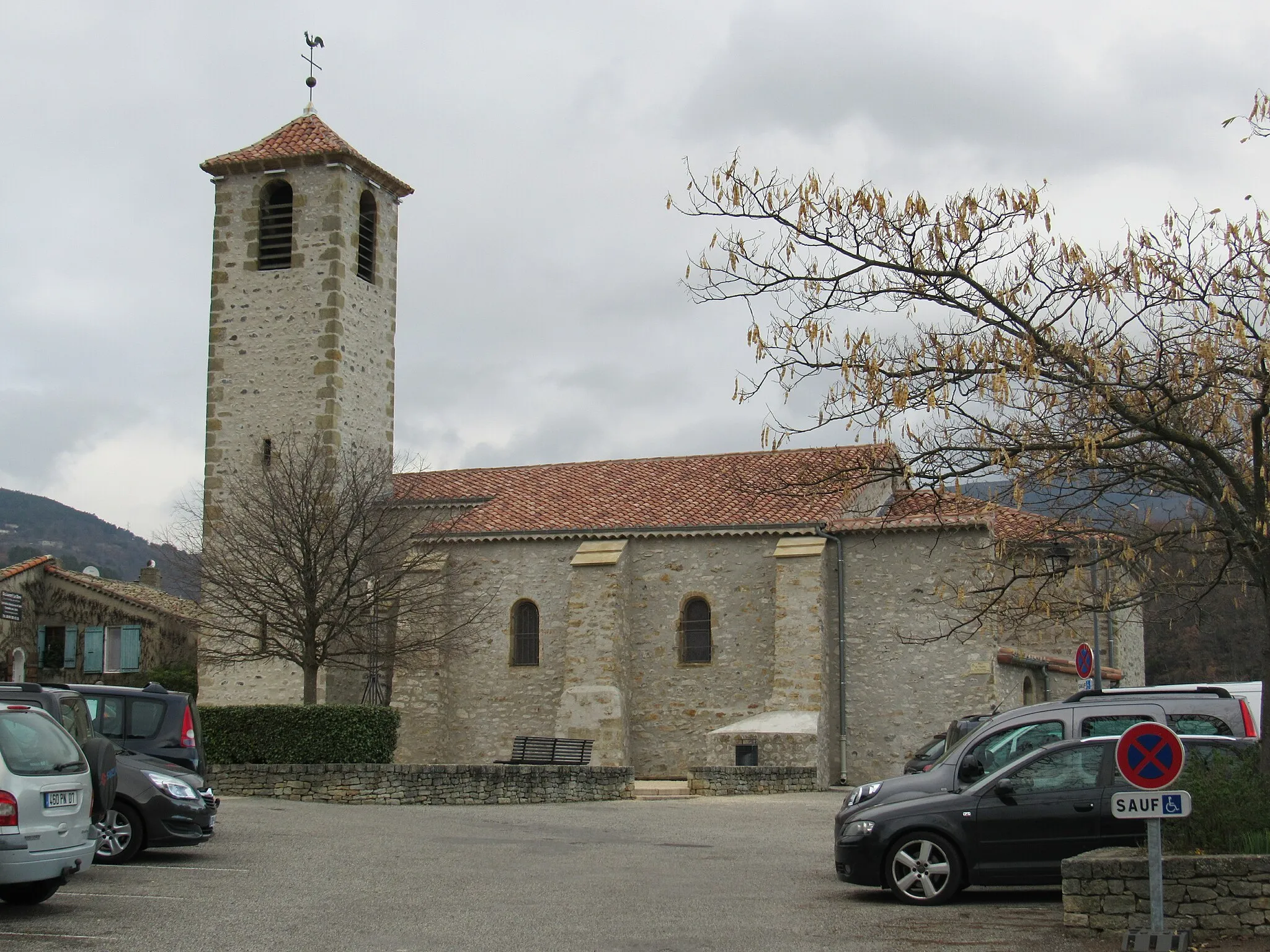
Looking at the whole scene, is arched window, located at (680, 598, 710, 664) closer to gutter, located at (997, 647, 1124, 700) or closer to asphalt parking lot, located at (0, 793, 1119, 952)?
gutter, located at (997, 647, 1124, 700)

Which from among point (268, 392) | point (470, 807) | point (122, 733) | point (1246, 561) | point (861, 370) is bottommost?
point (470, 807)

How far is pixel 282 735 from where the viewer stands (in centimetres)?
2189

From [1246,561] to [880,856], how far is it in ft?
13.4

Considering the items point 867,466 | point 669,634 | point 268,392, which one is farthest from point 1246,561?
point 268,392

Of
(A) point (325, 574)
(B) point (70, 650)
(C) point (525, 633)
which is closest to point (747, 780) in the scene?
(C) point (525, 633)

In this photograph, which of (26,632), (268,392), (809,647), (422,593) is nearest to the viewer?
(809,647)

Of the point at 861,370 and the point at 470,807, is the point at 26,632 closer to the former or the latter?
the point at 470,807

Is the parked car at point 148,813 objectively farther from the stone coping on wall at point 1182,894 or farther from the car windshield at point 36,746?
the stone coping on wall at point 1182,894

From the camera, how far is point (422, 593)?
96.1 feet

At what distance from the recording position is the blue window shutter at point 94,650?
116 ft

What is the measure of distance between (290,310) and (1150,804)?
2625 cm

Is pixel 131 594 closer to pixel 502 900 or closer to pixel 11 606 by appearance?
pixel 11 606

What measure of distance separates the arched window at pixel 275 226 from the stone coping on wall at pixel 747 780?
15.8 meters

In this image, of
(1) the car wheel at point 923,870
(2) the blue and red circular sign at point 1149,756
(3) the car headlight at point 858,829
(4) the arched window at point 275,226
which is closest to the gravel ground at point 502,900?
(1) the car wheel at point 923,870
